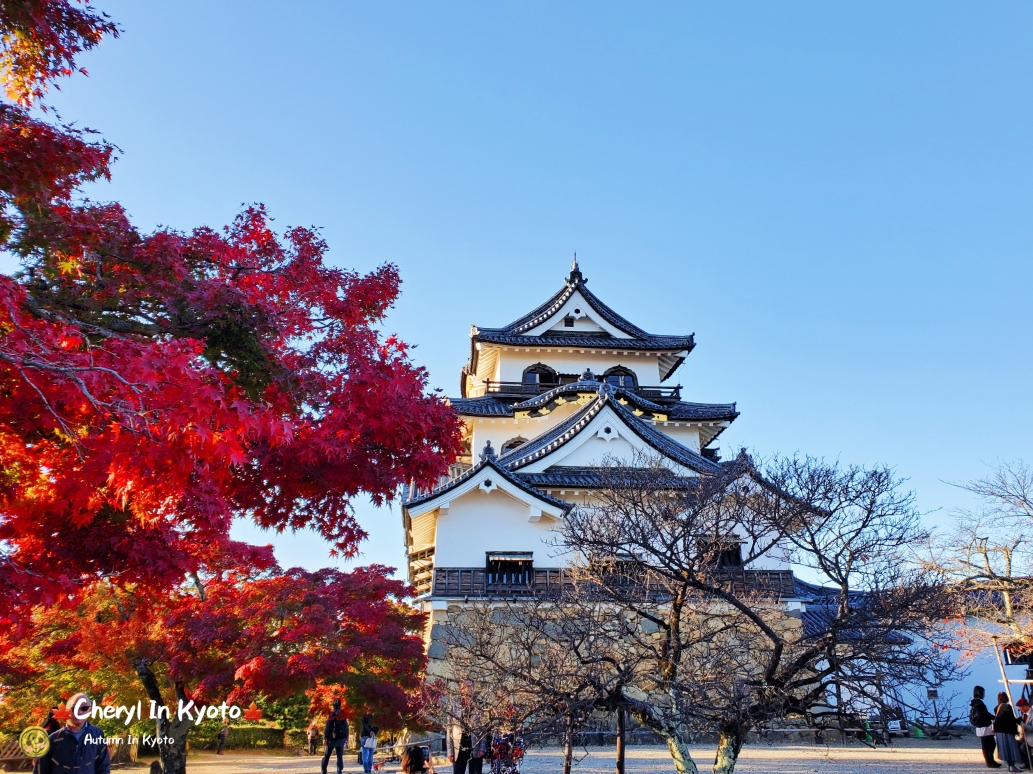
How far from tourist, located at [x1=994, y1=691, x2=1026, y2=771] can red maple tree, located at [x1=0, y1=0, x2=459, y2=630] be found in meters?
11.0

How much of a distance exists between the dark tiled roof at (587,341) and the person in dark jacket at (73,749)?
69.2 ft

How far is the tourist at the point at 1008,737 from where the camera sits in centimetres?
1119

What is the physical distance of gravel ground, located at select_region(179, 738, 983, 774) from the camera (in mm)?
12288

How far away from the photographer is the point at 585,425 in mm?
20438

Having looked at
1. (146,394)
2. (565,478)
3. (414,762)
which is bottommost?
(414,762)

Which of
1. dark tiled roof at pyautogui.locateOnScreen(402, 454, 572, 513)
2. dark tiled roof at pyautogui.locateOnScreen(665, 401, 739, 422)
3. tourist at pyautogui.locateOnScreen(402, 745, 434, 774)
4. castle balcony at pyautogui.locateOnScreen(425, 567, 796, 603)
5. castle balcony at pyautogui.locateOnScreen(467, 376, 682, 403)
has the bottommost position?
tourist at pyautogui.locateOnScreen(402, 745, 434, 774)

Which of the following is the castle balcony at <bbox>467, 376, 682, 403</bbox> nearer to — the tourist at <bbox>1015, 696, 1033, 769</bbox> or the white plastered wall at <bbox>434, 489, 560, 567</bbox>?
the white plastered wall at <bbox>434, 489, 560, 567</bbox>

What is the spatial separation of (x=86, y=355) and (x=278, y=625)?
10.1 meters

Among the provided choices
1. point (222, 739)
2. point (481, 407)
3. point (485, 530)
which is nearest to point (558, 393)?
point (481, 407)

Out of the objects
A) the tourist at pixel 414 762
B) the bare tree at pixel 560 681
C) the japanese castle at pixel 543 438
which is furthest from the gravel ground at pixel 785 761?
the tourist at pixel 414 762

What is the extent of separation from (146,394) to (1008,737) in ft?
44.6

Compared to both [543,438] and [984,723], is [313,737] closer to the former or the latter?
[543,438]

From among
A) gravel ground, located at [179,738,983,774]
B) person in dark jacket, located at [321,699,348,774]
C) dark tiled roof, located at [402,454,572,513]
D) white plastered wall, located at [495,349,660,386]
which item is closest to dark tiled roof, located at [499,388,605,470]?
dark tiled roof, located at [402,454,572,513]

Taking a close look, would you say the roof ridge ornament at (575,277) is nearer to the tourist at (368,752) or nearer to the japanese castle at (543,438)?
the japanese castle at (543,438)
